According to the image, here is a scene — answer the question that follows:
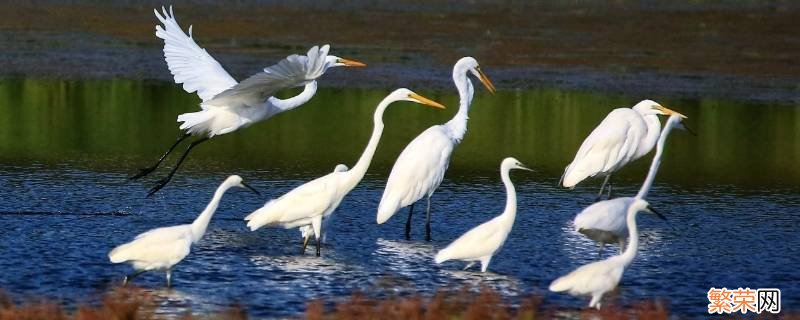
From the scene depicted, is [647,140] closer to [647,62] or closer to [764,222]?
[764,222]

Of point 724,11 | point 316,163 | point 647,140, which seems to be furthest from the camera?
point 724,11

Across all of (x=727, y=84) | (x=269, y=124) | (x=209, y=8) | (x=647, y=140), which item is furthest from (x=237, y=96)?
(x=209, y=8)

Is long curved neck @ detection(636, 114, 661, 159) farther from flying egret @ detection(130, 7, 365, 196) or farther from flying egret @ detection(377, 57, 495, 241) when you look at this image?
flying egret @ detection(130, 7, 365, 196)

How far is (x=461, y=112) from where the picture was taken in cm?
1093

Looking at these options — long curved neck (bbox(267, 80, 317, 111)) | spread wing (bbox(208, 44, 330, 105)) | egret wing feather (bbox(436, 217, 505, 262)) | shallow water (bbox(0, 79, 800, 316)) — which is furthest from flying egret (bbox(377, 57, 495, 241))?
egret wing feather (bbox(436, 217, 505, 262))

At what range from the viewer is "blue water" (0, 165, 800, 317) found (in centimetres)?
830

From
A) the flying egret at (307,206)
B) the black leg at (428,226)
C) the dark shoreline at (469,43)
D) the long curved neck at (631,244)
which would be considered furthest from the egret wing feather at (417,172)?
the dark shoreline at (469,43)

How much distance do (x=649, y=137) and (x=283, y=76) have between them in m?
3.76

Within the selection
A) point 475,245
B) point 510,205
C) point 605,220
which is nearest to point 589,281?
point 605,220

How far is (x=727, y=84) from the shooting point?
63.6ft

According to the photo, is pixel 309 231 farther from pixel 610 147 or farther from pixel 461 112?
pixel 610 147

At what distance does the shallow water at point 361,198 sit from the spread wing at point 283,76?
979 mm

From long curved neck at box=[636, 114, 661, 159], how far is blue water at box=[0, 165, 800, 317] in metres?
0.46

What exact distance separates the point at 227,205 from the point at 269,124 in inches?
198
